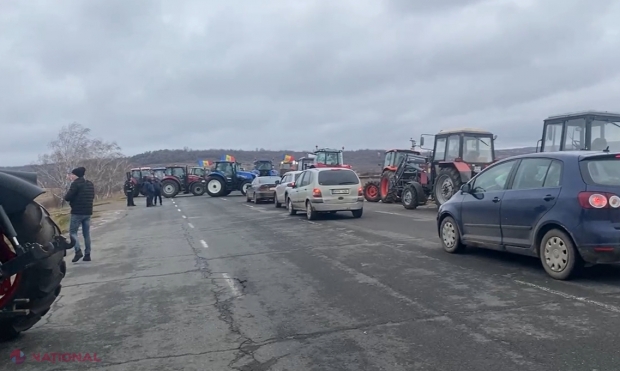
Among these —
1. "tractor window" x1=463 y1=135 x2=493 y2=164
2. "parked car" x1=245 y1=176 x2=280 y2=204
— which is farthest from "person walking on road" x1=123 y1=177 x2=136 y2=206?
"tractor window" x1=463 y1=135 x2=493 y2=164

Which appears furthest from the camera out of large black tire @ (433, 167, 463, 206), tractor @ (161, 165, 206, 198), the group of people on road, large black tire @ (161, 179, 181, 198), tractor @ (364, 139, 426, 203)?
tractor @ (161, 165, 206, 198)

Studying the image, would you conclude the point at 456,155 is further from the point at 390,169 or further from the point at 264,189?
the point at 264,189

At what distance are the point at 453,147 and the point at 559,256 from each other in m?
13.8

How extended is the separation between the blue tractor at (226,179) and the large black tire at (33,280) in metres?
35.6

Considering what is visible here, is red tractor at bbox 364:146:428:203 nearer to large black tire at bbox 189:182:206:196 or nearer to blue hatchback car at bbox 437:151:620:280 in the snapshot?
blue hatchback car at bbox 437:151:620:280

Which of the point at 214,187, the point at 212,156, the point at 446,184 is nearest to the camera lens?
the point at 446,184

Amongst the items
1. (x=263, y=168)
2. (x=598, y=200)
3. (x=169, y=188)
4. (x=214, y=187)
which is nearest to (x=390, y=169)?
(x=214, y=187)

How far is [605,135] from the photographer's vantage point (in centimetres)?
1527

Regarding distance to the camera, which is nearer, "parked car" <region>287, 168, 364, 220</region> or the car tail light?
the car tail light

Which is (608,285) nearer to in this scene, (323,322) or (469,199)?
(469,199)

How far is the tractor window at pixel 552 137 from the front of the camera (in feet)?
51.7

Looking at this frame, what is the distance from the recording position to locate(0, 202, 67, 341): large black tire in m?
6.18

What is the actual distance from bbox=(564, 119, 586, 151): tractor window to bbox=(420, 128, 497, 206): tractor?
489 cm

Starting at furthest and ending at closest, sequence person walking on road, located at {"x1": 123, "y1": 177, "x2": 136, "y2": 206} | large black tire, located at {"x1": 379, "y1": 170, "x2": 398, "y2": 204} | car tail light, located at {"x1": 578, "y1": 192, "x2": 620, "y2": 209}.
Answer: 1. person walking on road, located at {"x1": 123, "y1": 177, "x2": 136, "y2": 206}
2. large black tire, located at {"x1": 379, "y1": 170, "x2": 398, "y2": 204}
3. car tail light, located at {"x1": 578, "y1": 192, "x2": 620, "y2": 209}
